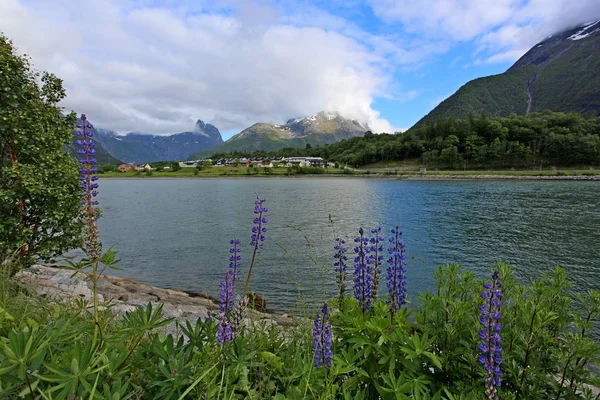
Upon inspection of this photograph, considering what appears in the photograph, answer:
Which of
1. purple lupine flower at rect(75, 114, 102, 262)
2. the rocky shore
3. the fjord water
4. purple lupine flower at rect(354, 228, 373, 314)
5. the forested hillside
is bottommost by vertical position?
the fjord water

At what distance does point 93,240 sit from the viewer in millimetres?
2623

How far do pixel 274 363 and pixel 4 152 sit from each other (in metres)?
10.4

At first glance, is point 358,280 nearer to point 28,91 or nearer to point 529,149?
point 28,91

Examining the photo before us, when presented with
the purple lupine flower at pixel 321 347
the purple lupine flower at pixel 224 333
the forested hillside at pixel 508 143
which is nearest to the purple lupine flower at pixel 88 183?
the purple lupine flower at pixel 224 333

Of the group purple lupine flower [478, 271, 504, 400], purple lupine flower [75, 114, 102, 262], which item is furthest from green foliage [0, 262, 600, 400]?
purple lupine flower [75, 114, 102, 262]

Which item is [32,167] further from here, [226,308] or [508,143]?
[508,143]

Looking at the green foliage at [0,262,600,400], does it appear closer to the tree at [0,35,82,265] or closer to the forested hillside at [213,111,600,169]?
the tree at [0,35,82,265]

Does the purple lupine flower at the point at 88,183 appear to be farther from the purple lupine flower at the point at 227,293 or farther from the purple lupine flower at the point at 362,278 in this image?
the purple lupine flower at the point at 362,278

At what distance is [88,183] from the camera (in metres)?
2.69

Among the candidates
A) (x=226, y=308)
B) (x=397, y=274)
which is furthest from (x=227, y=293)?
(x=397, y=274)

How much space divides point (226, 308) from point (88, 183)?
6.13 feet

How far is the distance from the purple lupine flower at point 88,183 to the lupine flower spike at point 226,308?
133cm

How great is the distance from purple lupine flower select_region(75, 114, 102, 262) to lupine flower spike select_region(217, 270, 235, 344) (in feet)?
4.37

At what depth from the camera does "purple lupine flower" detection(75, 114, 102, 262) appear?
2.57 m
